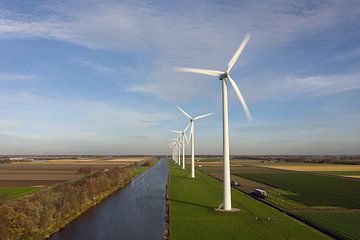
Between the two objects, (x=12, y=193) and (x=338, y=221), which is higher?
(x=12, y=193)

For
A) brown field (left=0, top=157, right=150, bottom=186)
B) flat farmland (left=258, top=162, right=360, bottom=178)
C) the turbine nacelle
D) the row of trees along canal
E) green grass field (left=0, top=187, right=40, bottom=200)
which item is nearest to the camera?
the row of trees along canal

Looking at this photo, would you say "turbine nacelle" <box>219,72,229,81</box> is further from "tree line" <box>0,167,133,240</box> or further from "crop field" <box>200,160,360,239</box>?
"tree line" <box>0,167,133,240</box>

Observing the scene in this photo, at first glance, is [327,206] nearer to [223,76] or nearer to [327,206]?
[327,206]

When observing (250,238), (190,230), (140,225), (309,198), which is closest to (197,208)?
(140,225)

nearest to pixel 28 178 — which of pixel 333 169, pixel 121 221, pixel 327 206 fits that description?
pixel 121 221

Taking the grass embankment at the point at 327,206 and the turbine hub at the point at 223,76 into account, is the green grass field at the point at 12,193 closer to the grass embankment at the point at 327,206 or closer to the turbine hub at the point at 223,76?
the turbine hub at the point at 223,76

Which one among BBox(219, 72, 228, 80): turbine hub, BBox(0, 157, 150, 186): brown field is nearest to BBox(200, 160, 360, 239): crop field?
BBox(219, 72, 228, 80): turbine hub

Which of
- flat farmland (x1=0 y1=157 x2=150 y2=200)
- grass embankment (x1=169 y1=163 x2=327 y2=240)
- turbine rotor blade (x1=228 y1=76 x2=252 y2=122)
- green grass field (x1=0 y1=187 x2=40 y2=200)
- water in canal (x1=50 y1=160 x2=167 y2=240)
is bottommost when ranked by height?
water in canal (x1=50 y1=160 x2=167 y2=240)

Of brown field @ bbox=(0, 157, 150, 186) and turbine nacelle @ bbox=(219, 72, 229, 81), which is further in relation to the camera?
brown field @ bbox=(0, 157, 150, 186)
